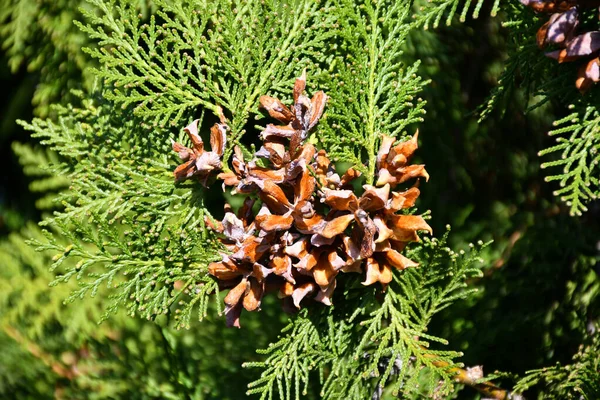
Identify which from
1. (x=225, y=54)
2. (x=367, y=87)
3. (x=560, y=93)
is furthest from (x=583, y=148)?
(x=225, y=54)

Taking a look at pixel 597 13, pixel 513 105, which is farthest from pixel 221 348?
pixel 597 13

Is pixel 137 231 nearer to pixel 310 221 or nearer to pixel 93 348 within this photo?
pixel 310 221

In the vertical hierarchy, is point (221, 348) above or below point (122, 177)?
below

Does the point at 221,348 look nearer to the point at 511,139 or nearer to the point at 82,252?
the point at 82,252

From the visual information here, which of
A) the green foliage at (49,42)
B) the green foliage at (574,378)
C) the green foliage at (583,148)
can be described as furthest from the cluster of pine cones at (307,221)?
the green foliage at (49,42)

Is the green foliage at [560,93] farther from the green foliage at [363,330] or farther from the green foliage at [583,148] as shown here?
the green foliage at [363,330]

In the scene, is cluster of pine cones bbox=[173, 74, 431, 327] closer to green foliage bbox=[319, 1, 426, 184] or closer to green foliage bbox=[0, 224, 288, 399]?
green foliage bbox=[319, 1, 426, 184]

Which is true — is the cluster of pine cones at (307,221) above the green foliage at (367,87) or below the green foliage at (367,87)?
below
